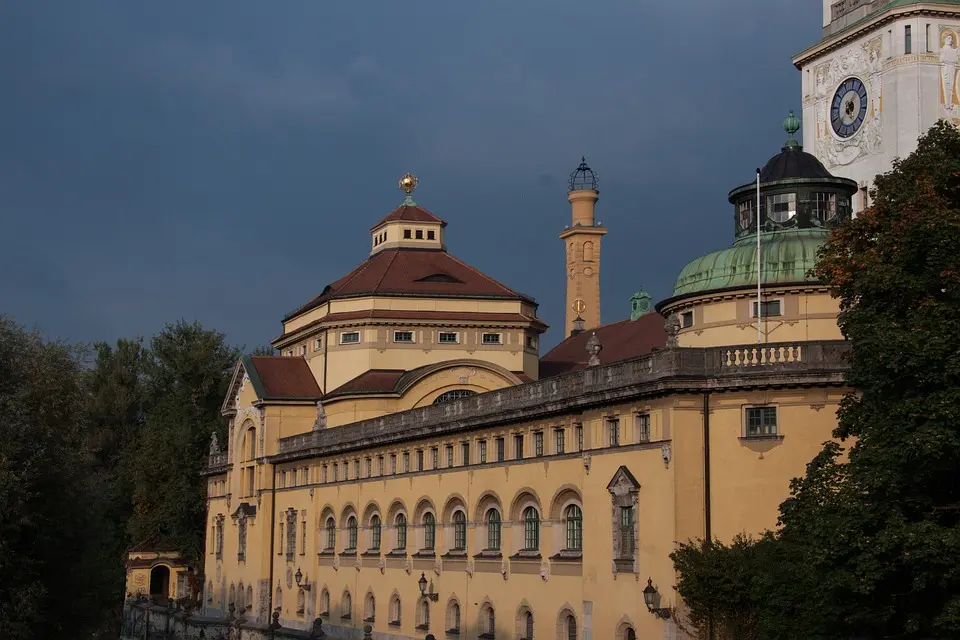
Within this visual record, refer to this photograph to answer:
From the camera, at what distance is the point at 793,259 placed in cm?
5003

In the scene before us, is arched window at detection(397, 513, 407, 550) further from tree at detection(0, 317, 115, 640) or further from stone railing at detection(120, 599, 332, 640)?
tree at detection(0, 317, 115, 640)

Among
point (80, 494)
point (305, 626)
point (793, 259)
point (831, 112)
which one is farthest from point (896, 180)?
point (305, 626)

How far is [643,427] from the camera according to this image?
154ft

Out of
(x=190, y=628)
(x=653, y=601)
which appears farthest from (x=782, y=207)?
(x=190, y=628)

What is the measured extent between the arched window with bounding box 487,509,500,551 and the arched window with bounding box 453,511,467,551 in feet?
5.53

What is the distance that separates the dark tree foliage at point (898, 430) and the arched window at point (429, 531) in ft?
92.7

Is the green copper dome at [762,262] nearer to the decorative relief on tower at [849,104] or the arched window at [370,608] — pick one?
the decorative relief on tower at [849,104]

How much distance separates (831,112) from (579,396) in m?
31.8

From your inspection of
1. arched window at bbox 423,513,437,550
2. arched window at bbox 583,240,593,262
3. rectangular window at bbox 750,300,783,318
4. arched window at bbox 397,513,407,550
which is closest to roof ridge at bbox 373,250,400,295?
arched window at bbox 397,513,407,550

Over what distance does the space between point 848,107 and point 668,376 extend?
33896 mm

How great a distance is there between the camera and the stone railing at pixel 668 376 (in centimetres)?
4431

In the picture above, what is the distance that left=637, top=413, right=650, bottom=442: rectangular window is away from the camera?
153 feet

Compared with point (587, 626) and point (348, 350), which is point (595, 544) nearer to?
point (587, 626)

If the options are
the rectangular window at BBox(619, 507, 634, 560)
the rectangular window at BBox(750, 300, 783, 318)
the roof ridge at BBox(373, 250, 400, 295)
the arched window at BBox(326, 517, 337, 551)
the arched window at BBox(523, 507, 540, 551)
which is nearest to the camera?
the rectangular window at BBox(619, 507, 634, 560)
